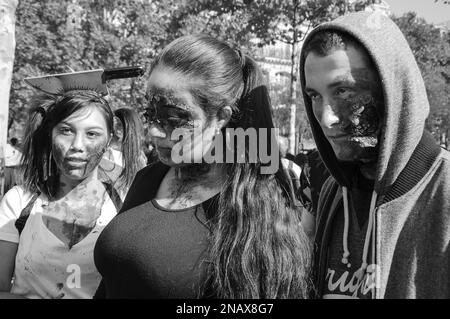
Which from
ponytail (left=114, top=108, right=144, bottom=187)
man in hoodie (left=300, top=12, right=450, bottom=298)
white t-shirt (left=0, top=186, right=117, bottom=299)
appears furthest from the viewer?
ponytail (left=114, top=108, right=144, bottom=187)

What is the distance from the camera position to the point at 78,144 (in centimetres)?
251

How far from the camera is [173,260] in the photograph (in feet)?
5.60

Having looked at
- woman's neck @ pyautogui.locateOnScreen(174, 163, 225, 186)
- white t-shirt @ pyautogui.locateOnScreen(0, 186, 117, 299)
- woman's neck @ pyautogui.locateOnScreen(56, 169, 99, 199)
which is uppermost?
woman's neck @ pyautogui.locateOnScreen(174, 163, 225, 186)

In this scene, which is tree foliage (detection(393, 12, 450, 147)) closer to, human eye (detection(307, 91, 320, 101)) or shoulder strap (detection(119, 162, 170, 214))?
shoulder strap (detection(119, 162, 170, 214))

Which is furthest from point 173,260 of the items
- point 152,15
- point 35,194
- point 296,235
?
point 152,15

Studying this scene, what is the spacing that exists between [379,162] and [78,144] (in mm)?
1552

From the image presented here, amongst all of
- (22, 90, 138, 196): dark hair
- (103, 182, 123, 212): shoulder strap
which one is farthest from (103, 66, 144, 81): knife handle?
(103, 182, 123, 212): shoulder strap

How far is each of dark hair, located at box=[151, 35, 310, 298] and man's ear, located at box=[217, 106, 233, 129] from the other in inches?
0.6

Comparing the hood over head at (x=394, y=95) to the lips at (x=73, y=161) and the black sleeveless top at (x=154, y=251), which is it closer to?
the black sleeveless top at (x=154, y=251)

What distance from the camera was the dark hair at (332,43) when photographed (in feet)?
4.91

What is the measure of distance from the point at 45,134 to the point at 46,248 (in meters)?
0.65

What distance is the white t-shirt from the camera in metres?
2.28

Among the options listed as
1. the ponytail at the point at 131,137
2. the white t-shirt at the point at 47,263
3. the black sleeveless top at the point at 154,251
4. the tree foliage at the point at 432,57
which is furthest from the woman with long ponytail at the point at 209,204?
the tree foliage at the point at 432,57

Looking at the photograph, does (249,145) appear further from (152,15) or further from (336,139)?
(152,15)
